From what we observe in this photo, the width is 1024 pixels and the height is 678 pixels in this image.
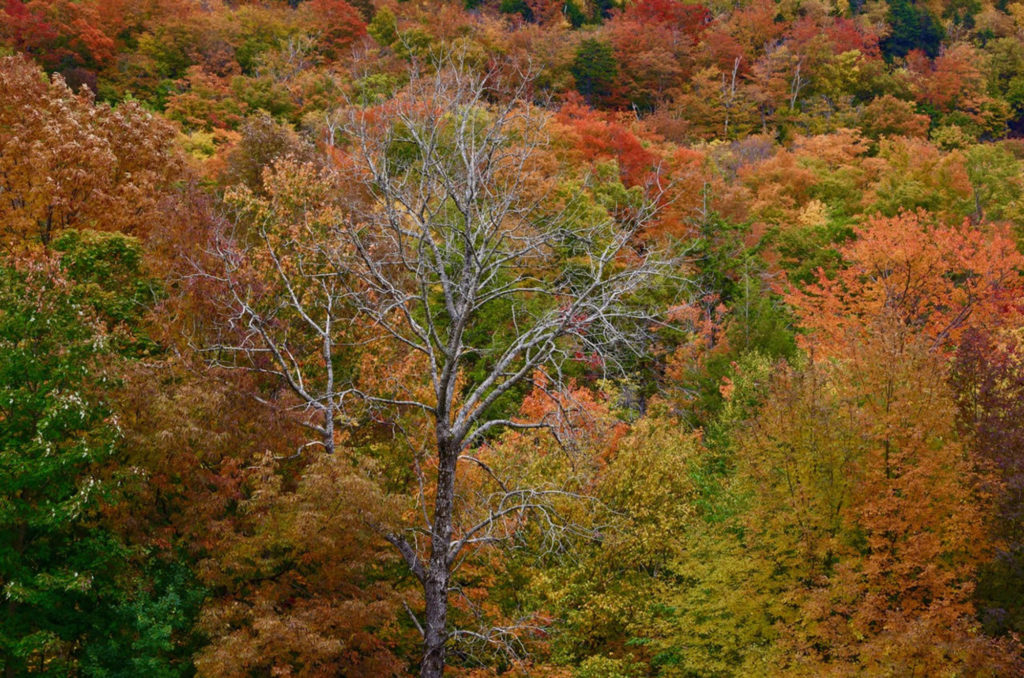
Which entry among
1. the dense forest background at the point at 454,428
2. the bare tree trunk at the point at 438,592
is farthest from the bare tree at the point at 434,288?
the dense forest background at the point at 454,428

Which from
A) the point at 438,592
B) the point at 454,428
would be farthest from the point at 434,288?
the point at 438,592

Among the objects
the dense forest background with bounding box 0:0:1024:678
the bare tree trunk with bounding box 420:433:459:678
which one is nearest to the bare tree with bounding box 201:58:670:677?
the bare tree trunk with bounding box 420:433:459:678

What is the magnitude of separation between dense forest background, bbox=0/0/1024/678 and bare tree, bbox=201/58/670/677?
0.15 meters

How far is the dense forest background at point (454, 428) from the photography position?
13.3 metres

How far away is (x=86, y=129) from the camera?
26.1 metres

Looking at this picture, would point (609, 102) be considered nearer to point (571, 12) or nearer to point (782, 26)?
point (571, 12)

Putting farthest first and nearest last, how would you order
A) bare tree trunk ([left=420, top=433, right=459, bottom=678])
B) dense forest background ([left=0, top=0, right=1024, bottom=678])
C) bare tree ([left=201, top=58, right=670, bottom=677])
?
1. dense forest background ([left=0, top=0, right=1024, bottom=678])
2. bare tree ([left=201, top=58, right=670, bottom=677])
3. bare tree trunk ([left=420, top=433, right=459, bottom=678])

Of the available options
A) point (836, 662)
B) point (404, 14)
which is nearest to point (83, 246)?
point (836, 662)

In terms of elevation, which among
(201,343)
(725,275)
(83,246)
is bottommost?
(725,275)

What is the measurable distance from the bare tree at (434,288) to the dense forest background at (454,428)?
0.51ft

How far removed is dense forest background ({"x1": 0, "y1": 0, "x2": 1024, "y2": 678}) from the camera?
43.8ft

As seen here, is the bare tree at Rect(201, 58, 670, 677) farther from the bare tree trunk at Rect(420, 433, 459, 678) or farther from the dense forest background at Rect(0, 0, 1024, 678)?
the dense forest background at Rect(0, 0, 1024, 678)

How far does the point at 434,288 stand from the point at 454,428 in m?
18.6

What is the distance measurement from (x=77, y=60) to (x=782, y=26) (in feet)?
206
